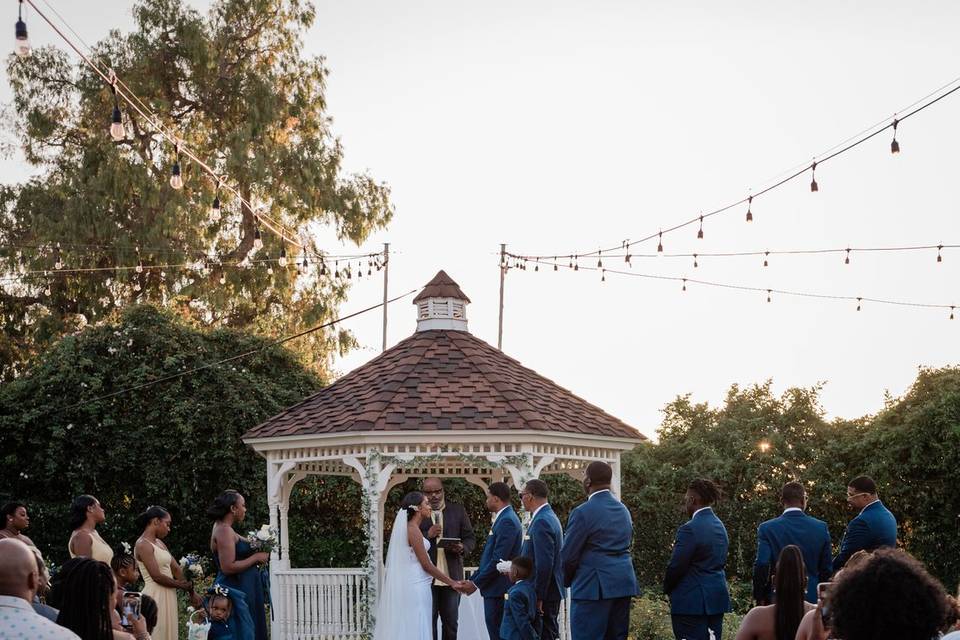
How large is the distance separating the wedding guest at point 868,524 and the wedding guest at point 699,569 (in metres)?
1.12

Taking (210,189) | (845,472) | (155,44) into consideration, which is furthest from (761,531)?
(155,44)

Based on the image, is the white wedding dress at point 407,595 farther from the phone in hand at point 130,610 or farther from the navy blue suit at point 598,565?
the phone in hand at point 130,610

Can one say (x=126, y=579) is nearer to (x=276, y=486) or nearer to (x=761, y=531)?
(x=761, y=531)

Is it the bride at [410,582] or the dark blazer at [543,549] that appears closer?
the dark blazer at [543,549]

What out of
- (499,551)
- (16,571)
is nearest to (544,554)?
(499,551)

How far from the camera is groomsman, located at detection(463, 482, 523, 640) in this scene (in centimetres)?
1053

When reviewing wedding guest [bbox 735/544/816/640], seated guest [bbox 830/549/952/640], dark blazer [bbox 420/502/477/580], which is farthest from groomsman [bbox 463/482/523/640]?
seated guest [bbox 830/549/952/640]

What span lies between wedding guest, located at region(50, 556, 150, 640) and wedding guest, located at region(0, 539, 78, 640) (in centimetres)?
100

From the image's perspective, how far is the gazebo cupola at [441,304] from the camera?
16.3 metres

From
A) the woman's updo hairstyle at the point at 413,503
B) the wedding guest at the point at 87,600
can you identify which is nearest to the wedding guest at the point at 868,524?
the woman's updo hairstyle at the point at 413,503

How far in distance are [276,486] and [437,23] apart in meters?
6.18

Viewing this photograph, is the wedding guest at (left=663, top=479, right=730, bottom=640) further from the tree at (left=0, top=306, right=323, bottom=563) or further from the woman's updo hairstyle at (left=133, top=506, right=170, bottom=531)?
the tree at (left=0, top=306, right=323, bottom=563)

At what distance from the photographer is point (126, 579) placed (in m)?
8.54

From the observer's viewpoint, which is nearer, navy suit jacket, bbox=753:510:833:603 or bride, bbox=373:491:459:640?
navy suit jacket, bbox=753:510:833:603
